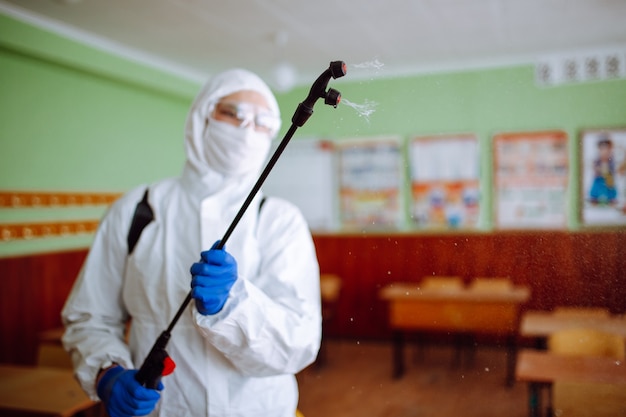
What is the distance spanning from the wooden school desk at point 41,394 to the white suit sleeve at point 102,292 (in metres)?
0.89

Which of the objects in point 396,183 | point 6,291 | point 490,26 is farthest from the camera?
point 396,183

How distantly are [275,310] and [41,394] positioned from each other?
5.25ft

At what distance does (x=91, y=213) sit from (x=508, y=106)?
13.2 feet

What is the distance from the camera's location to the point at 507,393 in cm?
118

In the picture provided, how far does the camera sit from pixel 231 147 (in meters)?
1.34

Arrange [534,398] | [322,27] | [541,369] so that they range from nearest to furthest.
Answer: [534,398]
[541,369]
[322,27]

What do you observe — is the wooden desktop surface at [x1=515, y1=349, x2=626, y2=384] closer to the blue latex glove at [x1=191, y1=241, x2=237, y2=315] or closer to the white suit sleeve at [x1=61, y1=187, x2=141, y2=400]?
the blue latex glove at [x1=191, y1=241, x2=237, y2=315]

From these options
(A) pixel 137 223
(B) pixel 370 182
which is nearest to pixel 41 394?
(A) pixel 137 223

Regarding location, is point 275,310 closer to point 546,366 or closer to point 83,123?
point 546,366

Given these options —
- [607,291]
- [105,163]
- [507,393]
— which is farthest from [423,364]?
[607,291]

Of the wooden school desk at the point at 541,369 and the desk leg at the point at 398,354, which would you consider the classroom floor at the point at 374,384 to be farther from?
the wooden school desk at the point at 541,369

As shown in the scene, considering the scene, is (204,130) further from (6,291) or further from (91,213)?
(91,213)

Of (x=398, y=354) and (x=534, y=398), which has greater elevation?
(x=534, y=398)

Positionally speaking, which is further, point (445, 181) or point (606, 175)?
point (445, 181)
